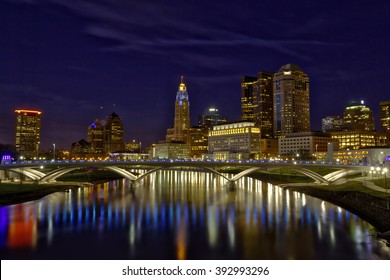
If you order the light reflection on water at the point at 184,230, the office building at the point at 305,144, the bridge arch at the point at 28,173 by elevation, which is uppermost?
the office building at the point at 305,144

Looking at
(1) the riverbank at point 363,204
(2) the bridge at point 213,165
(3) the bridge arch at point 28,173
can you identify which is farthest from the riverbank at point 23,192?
(1) the riverbank at point 363,204

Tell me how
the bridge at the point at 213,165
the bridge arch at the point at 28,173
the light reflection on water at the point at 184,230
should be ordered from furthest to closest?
the bridge arch at the point at 28,173
the bridge at the point at 213,165
the light reflection on water at the point at 184,230

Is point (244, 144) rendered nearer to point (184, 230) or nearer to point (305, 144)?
point (305, 144)

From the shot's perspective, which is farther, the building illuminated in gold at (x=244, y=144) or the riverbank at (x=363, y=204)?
the building illuminated in gold at (x=244, y=144)

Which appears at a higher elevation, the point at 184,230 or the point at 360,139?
Result: the point at 360,139

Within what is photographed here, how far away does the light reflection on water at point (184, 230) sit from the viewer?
3031 cm

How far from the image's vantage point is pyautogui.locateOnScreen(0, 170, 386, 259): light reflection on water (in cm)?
3031

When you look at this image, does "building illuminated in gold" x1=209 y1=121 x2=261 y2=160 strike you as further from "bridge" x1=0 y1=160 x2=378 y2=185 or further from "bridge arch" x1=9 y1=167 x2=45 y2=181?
"bridge arch" x1=9 y1=167 x2=45 y2=181

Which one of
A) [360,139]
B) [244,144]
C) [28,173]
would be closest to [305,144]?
[360,139]

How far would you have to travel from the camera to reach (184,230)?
39062 millimetres

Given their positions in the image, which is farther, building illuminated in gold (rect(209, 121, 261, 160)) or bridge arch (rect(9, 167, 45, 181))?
building illuminated in gold (rect(209, 121, 261, 160))

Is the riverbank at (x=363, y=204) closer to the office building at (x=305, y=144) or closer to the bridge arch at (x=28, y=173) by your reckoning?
the bridge arch at (x=28, y=173)

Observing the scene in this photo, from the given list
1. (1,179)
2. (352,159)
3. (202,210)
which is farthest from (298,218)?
(352,159)

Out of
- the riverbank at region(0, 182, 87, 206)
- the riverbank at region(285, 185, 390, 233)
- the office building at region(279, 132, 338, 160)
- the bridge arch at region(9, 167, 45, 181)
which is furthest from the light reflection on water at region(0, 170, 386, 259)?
the office building at region(279, 132, 338, 160)
